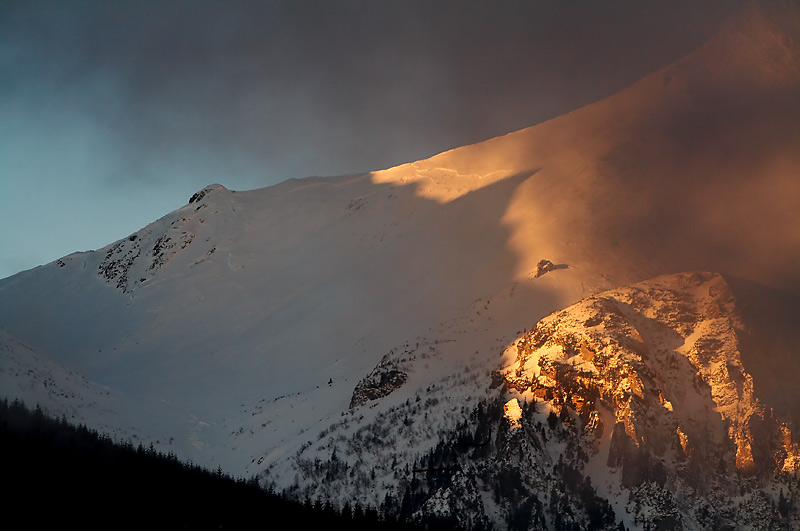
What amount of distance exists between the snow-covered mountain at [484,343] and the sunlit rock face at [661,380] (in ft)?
0.84

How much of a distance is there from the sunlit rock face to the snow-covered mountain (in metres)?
0.26

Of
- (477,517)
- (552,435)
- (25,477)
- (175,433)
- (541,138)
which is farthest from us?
(541,138)

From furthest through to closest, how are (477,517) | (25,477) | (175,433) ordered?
1. (175,433)
2. (477,517)
3. (25,477)

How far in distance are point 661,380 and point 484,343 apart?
85.4ft

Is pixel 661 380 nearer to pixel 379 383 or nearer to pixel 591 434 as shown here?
pixel 591 434

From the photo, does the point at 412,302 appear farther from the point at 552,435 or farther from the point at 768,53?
the point at 768,53

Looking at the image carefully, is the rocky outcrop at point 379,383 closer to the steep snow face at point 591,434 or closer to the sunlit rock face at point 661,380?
the steep snow face at point 591,434

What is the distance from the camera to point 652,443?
3625 inches

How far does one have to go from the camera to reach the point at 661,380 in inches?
3866

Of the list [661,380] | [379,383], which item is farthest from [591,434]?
[379,383]

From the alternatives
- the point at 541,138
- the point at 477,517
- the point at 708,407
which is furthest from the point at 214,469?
the point at 541,138

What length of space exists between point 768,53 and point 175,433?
12563 centimetres

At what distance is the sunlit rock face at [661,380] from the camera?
297 ft

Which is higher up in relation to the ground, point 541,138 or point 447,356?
point 541,138
